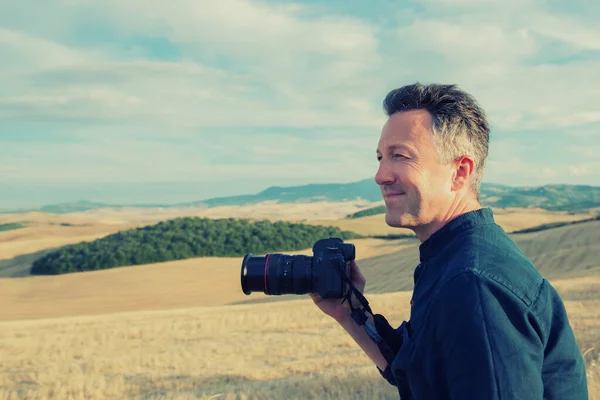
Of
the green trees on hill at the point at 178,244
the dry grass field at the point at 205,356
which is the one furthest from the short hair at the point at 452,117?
the green trees on hill at the point at 178,244

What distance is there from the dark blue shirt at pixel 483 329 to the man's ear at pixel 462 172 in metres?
0.15

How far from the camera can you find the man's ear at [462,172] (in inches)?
84.5

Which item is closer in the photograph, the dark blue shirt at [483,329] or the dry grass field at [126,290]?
the dark blue shirt at [483,329]

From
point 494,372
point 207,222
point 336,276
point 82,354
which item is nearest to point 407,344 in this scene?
point 494,372

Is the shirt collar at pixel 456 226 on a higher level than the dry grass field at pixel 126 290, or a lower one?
higher

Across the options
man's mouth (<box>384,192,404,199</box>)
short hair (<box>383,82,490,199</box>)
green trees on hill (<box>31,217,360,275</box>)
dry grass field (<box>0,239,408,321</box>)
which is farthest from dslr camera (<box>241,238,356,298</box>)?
green trees on hill (<box>31,217,360,275</box>)

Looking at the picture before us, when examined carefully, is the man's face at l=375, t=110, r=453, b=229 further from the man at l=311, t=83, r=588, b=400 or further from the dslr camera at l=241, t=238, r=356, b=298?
the dslr camera at l=241, t=238, r=356, b=298

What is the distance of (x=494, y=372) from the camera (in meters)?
1.59

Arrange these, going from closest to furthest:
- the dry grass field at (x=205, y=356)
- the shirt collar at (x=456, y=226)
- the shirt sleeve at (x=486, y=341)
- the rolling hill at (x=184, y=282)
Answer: the shirt sleeve at (x=486, y=341) → the shirt collar at (x=456, y=226) → the dry grass field at (x=205, y=356) → the rolling hill at (x=184, y=282)

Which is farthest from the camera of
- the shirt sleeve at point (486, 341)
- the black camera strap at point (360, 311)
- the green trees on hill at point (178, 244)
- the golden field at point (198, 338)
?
the green trees on hill at point (178, 244)

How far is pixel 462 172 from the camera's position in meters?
2.17

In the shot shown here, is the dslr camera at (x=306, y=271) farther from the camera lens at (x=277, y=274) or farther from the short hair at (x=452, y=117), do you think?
the short hair at (x=452, y=117)

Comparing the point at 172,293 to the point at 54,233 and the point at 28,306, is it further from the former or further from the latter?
the point at 54,233

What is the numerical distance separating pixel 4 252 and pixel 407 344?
4394 cm
